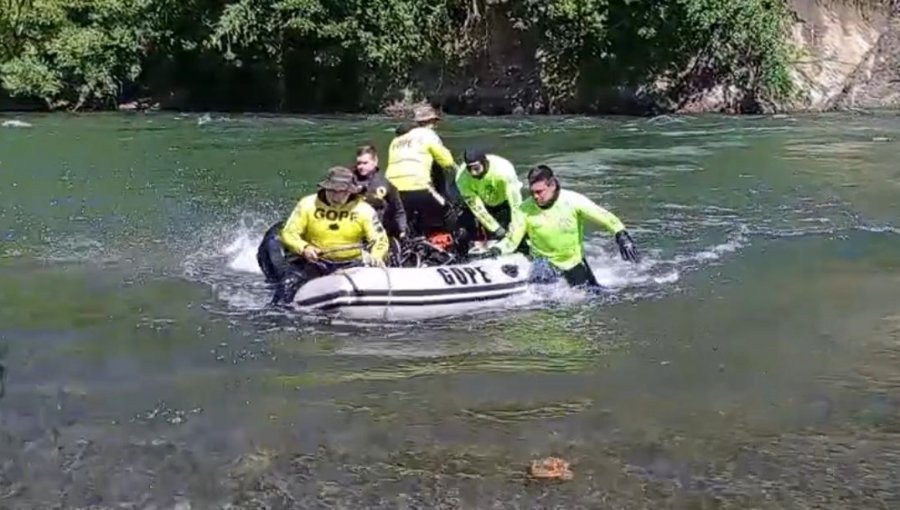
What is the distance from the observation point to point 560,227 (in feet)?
35.9

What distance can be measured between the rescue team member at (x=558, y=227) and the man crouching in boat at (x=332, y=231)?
1216mm

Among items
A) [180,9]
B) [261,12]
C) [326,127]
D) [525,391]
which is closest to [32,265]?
[525,391]

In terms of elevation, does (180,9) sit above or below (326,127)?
above

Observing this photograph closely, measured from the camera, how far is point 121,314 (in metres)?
11.0

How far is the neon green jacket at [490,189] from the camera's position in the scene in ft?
39.4

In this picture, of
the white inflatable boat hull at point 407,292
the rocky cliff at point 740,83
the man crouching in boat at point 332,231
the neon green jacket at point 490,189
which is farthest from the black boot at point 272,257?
the rocky cliff at point 740,83

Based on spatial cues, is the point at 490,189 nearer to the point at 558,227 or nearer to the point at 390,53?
the point at 558,227

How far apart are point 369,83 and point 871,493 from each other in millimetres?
31154

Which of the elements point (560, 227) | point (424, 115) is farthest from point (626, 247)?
point (424, 115)

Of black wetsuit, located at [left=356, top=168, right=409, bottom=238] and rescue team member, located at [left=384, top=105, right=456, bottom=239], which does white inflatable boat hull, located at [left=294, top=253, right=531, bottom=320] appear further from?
rescue team member, located at [left=384, top=105, right=456, bottom=239]

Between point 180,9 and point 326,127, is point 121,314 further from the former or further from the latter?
point 180,9

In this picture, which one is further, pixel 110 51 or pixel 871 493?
pixel 110 51

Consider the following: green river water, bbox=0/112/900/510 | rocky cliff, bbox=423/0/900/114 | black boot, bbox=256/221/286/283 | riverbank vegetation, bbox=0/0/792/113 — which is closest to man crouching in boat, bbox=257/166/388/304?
black boot, bbox=256/221/286/283

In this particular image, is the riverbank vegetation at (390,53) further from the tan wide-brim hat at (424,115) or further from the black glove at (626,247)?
the black glove at (626,247)
